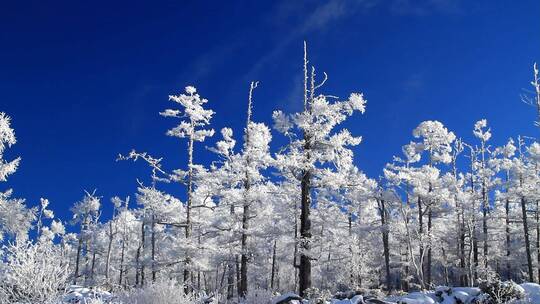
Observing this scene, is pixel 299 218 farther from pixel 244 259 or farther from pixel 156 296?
pixel 156 296

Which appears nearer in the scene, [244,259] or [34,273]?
[34,273]

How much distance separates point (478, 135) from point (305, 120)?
2440 centimetres

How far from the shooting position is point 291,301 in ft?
40.2

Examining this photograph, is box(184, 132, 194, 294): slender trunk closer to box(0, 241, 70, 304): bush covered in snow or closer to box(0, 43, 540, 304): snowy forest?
box(0, 43, 540, 304): snowy forest

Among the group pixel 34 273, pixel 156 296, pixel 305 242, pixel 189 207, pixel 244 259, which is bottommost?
pixel 156 296

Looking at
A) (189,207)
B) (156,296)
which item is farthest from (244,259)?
(156,296)

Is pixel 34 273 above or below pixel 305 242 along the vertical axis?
below

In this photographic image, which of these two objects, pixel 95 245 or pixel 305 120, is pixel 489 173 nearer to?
pixel 305 120

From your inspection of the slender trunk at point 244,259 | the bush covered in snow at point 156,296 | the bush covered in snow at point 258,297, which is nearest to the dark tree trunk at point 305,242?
the bush covered in snow at point 258,297

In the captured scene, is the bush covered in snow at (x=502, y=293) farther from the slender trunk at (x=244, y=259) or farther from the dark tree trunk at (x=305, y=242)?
the slender trunk at (x=244, y=259)

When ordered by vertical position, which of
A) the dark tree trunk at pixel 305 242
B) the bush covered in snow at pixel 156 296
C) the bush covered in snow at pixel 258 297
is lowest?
the bush covered in snow at pixel 258 297

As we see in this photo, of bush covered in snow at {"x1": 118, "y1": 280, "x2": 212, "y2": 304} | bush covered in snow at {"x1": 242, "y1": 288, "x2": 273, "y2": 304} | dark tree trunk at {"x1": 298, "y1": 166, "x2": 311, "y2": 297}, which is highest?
dark tree trunk at {"x1": 298, "y1": 166, "x2": 311, "y2": 297}

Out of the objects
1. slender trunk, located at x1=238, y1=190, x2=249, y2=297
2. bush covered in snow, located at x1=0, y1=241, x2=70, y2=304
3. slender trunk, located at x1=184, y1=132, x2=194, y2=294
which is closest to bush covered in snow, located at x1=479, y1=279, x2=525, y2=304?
bush covered in snow, located at x1=0, y1=241, x2=70, y2=304

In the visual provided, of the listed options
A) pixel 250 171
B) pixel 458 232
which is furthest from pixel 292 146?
pixel 458 232
